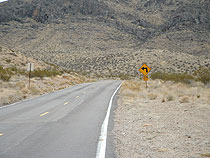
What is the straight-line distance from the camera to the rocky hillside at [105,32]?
76.3 meters

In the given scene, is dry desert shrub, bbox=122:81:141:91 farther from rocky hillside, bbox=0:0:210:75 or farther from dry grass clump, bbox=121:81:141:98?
rocky hillside, bbox=0:0:210:75

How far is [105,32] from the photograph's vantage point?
10875 cm

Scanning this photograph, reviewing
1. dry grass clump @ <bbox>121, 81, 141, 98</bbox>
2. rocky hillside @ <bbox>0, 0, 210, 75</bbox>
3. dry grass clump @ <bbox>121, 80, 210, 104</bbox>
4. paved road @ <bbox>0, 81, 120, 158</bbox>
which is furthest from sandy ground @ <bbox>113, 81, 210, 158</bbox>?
rocky hillside @ <bbox>0, 0, 210, 75</bbox>

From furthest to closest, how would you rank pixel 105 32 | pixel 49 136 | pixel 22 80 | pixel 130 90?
pixel 105 32
pixel 22 80
pixel 130 90
pixel 49 136

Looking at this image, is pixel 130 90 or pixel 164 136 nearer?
pixel 164 136

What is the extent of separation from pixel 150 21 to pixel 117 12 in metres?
21.7

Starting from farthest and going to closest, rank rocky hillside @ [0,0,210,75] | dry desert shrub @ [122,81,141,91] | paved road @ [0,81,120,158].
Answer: rocky hillside @ [0,0,210,75], dry desert shrub @ [122,81,141,91], paved road @ [0,81,120,158]

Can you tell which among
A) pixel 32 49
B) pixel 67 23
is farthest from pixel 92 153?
pixel 67 23

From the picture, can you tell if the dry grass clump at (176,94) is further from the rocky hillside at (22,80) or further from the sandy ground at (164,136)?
the rocky hillside at (22,80)

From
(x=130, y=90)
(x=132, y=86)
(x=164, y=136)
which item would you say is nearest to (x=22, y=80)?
(x=132, y=86)

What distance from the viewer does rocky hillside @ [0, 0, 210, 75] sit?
76312 millimetres

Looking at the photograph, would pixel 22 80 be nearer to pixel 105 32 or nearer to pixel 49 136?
pixel 49 136

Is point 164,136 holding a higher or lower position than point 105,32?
lower

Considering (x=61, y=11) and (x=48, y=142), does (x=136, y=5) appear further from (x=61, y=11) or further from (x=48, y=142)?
(x=48, y=142)
